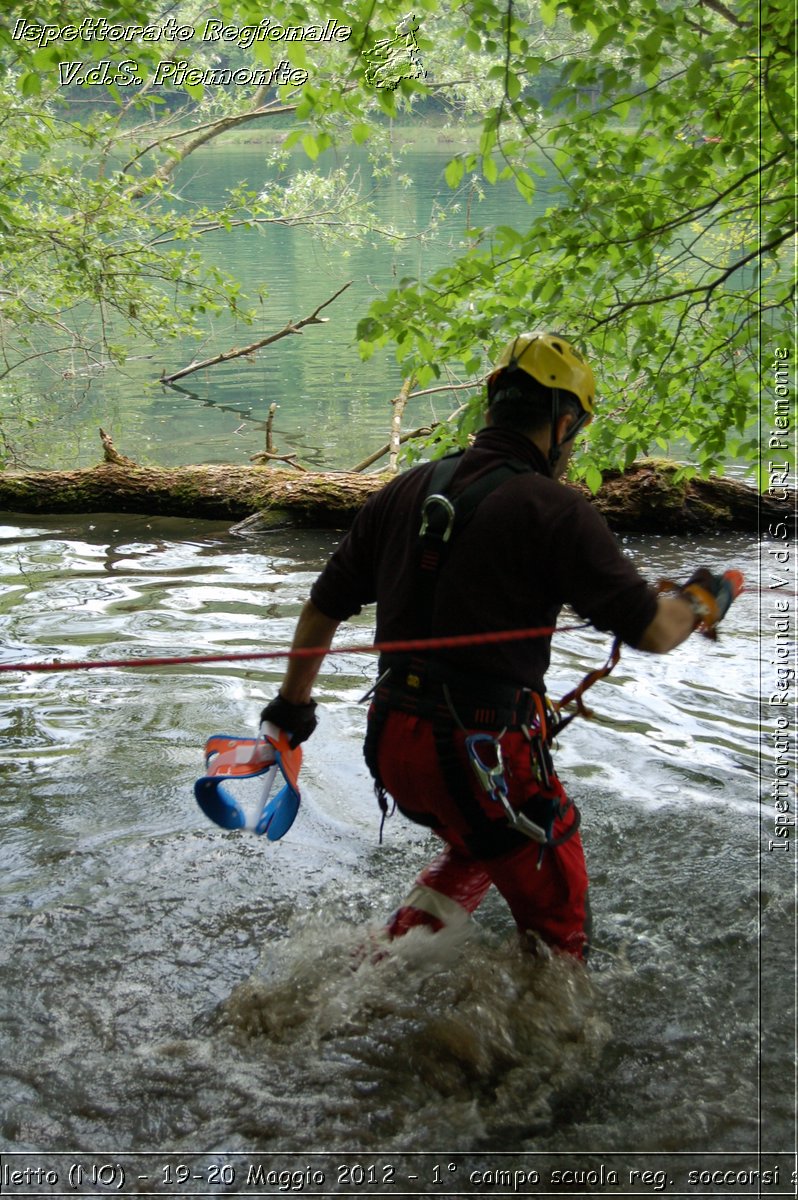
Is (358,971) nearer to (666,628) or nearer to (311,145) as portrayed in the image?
(666,628)

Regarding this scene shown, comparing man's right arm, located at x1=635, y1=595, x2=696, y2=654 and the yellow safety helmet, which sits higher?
the yellow safety helmet

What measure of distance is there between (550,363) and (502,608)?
83 cm

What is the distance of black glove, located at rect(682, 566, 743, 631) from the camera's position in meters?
2.96

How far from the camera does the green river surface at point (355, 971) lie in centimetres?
297

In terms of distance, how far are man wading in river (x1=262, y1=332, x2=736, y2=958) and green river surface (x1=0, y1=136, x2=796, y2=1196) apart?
21.4 inches

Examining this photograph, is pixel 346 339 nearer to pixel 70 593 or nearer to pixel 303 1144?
pixel 70 593

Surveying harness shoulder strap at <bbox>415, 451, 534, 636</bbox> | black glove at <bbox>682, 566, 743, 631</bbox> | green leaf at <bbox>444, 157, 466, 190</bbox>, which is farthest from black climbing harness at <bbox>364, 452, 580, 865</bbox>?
green leaf at <bbox>444, 157, 466, 190</bbox>

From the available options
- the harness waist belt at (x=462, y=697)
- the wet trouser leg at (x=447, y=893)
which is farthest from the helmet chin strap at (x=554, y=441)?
the wet trouser leg at (x=447, y=893)

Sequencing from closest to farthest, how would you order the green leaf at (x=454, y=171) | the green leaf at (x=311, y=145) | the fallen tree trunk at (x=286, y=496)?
the green leaf at (x=454, y=171) < the green leaf at (x=311, y=145) < the fallen tree trunk at (x=286, y=496)

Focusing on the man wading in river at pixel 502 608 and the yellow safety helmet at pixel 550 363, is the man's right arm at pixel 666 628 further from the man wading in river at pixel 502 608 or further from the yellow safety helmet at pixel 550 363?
the yellow safety helmet at pixel 550 363

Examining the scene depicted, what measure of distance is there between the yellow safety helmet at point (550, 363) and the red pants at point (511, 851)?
1.15 metres

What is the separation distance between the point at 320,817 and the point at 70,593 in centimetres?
489

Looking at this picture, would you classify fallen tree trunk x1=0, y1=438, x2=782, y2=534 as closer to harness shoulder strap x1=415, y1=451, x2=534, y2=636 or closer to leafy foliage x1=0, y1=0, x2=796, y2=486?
leafy foliage x1=0, y1=0, x2=796, y2=486

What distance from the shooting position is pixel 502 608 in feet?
9.72
